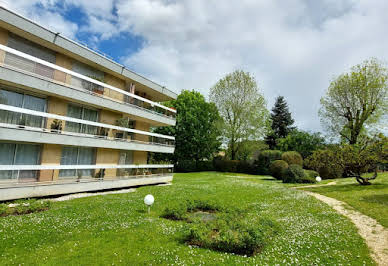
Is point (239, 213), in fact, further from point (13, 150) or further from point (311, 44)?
point (13, 150)

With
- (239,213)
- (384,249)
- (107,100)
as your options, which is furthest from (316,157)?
(107,100)

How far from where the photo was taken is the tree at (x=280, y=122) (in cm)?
5169

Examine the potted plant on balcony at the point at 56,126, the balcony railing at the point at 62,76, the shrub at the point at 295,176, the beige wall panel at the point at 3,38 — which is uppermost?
the beige wall panel at the point at 3,38

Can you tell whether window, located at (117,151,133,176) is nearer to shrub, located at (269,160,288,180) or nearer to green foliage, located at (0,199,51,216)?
green foliage, located at (0,199,51,216)

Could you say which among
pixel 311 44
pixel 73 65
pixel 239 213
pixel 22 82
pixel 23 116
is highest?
pixel 311 44

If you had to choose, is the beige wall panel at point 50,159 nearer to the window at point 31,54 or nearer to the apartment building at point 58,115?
the apartment building at point 58,115

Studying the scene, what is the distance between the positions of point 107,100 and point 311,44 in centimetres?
1640

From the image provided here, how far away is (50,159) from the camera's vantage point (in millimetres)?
15328

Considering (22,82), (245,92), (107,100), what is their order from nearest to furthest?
1. (22,82)
2. (107,100)
3. (245,92)

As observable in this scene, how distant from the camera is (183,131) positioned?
41906 millimetres

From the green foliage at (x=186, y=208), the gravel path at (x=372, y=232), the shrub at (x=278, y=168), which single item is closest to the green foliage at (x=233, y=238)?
the green foliage at (x=186, y=208)

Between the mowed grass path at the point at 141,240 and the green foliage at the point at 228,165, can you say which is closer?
the mowed grass path at the point at 141,240

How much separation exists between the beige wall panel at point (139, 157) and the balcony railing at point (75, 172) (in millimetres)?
1772

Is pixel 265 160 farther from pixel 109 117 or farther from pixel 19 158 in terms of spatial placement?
pixel 19 158
